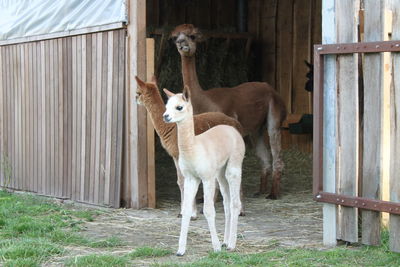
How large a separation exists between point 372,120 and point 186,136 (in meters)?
1.61

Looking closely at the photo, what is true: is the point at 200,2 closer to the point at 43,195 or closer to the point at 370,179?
the point at 43,195

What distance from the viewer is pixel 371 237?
6.09 m

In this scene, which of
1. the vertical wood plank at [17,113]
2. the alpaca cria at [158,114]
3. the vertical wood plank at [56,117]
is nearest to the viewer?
the alpaca cria at [158,114]

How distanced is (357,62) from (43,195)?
5928 mm

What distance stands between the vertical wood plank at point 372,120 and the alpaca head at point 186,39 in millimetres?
3375

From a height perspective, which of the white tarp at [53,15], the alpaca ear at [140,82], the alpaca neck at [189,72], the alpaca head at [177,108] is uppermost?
the white tarp at [53,15]

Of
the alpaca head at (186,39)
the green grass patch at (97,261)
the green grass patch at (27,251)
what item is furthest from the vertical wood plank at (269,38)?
the green grass patch at (97,261)

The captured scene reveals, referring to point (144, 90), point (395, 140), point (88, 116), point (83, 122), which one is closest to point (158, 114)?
point (144, 90)

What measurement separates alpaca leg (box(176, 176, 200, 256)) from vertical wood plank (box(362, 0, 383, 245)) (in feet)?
4.99

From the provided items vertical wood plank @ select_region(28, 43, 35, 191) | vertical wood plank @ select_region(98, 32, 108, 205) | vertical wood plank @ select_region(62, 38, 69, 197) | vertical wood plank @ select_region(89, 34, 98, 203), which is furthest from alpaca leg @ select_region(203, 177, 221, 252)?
vertical wood plank @ select_region(28, 43, 35, 191)

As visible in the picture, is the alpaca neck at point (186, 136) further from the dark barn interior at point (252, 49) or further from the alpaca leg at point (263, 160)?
the dark barn interior at point (252, 49)

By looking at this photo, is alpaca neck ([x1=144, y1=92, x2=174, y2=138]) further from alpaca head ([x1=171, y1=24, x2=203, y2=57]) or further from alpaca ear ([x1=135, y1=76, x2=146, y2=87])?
alpaca head ([x1=171, y1=24, x2=203, y2=57])

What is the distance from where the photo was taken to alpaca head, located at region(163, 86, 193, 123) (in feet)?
18.7

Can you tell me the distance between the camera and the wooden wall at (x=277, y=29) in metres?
13.3
